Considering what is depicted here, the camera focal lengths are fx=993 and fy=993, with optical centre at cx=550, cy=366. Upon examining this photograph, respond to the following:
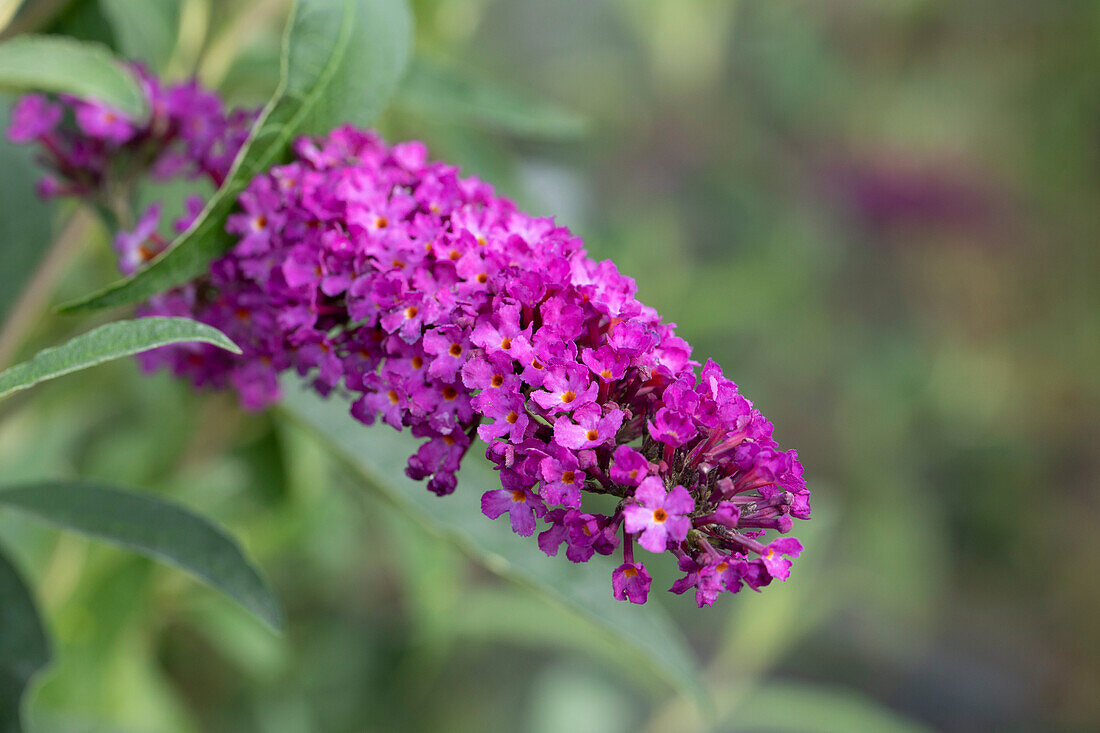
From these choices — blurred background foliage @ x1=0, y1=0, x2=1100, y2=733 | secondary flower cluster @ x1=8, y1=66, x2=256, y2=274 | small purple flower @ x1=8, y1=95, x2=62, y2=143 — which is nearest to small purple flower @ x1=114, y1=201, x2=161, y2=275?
secondary flower cluster @ x1=8, y1=66, x2=256, y2=274

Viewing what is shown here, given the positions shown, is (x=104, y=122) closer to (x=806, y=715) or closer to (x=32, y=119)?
(x=32, y=119)

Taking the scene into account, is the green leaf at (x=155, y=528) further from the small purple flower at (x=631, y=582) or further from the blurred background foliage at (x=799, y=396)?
the blurred background foliage at (x=799, y=396)

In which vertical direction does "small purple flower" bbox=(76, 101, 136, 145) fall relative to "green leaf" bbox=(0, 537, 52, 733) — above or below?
above

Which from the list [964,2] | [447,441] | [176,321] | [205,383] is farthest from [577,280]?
[964,2]

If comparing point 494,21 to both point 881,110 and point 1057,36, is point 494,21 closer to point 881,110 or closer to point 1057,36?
point 881,110

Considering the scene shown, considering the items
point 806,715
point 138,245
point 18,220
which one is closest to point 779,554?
point 138,245

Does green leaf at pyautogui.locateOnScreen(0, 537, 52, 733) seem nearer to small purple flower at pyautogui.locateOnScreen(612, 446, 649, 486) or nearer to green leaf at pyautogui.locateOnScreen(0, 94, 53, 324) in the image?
green leaf at pyautogui.locateOnScreen(0, 94, 53, 324)
